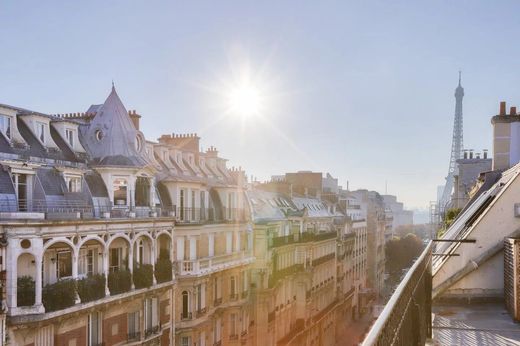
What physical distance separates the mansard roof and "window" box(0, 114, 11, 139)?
18.7 feet

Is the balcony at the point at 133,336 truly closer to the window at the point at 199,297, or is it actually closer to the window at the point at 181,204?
the window at the point at 199,297

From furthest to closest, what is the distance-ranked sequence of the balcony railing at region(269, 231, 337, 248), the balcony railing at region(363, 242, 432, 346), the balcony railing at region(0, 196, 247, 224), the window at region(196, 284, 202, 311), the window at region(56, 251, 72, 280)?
the balcony railing at region(269, 231, 337, 248) < the window at region(196, 284, 202, 311) < the window at region(56, 251, 72, 280) < the balcony railing at region(0, 196, 247, 224) < the balcony railing at region(363, 242, 432, 346)

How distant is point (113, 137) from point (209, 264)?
1108 centimetres

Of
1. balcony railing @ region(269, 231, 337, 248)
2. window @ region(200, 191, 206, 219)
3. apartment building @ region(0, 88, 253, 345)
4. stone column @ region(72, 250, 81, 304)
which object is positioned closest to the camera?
apartment building @ region(0, 88, 253, 345)

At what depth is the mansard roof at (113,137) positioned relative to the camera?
29922mm

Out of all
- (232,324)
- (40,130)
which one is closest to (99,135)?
(40,130)

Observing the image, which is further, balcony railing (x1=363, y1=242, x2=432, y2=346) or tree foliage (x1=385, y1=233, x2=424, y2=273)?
tree foliage (x1=385, y1=233, x2=424, y2=273)

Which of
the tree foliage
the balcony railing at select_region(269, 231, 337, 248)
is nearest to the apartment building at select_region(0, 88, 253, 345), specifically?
the balcony railing at select_region(269, 231, 337, 248)

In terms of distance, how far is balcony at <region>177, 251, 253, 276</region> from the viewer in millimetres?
34344

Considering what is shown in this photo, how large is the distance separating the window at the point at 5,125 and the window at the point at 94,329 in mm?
9318

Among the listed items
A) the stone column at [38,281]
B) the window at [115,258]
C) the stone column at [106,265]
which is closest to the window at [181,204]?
the window at [115,258]

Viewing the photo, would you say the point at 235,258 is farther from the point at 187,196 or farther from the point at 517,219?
the point at 517,219

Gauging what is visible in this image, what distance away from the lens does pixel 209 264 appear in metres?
36.3

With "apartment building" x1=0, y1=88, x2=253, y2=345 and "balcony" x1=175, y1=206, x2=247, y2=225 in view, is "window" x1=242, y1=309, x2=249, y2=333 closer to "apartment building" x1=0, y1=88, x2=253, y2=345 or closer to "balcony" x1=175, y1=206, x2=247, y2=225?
"apartment building" x1=0, y1=88, x2=253, y2=345
